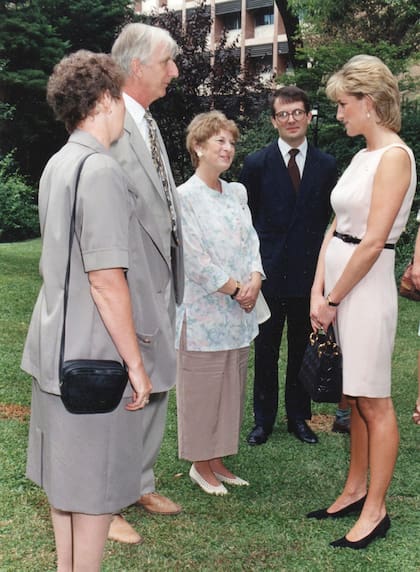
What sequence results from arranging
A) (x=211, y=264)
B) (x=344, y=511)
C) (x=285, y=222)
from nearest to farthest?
(x=344, y=511), (x=211, y=264), (x=285, y=222)

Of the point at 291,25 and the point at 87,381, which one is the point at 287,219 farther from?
the point at 291,25

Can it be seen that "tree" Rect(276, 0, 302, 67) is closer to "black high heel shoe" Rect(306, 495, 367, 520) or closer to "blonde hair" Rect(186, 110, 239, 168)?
"blonde hair" Rect(186, 110, 239, 168)

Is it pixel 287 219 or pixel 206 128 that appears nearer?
pixel 206 128

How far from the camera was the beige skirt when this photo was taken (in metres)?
4.25

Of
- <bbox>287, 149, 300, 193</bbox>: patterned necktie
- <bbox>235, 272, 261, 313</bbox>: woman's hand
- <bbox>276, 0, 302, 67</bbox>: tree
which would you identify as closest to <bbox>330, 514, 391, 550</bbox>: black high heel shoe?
<bbox>235, 272, 261, 313</bbox>: woman's hand

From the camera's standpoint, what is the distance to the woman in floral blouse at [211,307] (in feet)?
13.8

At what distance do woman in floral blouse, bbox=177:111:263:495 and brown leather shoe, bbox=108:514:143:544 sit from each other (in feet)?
2.20

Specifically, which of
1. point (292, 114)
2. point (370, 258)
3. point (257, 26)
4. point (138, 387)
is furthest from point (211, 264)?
point (257, 26)

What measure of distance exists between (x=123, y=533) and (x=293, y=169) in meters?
2.69

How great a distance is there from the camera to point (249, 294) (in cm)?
430

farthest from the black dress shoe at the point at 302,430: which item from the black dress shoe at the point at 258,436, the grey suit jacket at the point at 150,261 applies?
the grey suit jacket at the point at 150,261

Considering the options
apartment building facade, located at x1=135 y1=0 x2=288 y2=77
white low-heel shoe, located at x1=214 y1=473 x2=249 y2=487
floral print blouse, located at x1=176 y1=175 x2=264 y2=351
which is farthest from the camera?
apartment building facade, located at x1=135 y1=0 x2=288 y2=77

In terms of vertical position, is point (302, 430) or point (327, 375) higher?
point (327, 375)

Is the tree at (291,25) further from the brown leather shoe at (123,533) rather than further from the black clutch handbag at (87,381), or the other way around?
the black clutch handbag at (87,381)
